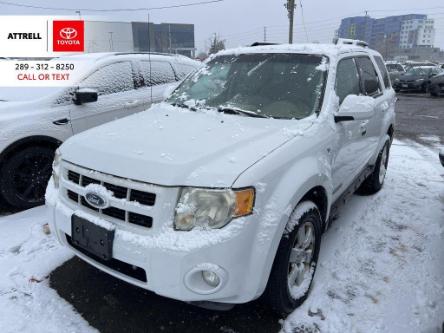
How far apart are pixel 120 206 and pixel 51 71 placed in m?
3.46

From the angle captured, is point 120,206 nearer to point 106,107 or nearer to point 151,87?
point 106,107

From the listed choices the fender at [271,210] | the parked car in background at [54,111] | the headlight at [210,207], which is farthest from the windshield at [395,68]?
the headlight at [210,207]

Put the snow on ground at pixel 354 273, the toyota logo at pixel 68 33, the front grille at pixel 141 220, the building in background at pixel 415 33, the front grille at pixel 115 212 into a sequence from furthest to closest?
the building in background at pixel 415 33, the toyota logo at pixel 68 33, the snow on ground at pixel 354 273, the front grille at pixel 115 212, the front grille at pixel 141 220

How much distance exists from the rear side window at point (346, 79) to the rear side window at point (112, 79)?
287 centimetres

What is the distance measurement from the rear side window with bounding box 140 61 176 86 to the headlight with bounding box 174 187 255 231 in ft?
12.1

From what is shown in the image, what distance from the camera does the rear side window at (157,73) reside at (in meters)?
5.41

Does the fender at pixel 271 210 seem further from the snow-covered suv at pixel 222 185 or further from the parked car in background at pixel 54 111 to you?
the parked car in background at pixel 54 111

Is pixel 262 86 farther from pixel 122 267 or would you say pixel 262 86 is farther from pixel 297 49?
pixel 122 267

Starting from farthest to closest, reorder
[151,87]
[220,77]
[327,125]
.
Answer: [151,87] < [220,77] < [327,125]

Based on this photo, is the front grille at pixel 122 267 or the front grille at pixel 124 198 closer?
the front grille at pixel 124 198

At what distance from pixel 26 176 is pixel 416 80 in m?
19.6

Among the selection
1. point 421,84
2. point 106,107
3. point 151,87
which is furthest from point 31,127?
point 421,84

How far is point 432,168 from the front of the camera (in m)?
5.98

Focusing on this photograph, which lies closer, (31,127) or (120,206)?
(120,206)
